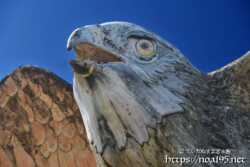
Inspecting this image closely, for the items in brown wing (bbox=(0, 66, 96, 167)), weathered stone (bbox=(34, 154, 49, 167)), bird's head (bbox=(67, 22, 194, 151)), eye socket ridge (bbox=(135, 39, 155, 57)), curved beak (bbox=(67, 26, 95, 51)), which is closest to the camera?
bird's head (bbox=(67, 22, 194, 151))

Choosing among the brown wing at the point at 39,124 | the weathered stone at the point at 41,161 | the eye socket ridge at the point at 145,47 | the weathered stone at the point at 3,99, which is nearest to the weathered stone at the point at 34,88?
the brown wing at the point at 39,124

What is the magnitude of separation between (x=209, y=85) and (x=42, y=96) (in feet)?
5.39

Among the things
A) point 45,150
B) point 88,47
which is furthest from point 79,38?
point 45,150

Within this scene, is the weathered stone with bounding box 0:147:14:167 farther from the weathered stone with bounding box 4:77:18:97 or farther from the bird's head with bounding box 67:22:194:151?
the bird's head with bounding box 67:22:194:151

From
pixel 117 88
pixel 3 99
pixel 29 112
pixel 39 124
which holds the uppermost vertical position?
pixel 3 99

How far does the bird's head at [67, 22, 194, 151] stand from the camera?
1522 mm

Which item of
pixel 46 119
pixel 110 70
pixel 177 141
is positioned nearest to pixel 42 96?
pixel 46 119

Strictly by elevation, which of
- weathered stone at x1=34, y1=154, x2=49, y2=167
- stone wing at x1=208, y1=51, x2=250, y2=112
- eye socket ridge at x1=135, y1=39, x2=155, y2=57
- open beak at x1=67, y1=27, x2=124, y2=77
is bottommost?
weathered stone at x1=34, y1=154, x2=49, y2=167

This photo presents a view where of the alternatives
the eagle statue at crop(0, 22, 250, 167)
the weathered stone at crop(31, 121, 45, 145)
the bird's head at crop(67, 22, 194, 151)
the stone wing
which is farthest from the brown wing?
the stone wing

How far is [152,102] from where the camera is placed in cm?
156

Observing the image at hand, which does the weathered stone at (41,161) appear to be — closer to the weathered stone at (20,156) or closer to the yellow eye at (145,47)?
the weathered stone at (20,156)

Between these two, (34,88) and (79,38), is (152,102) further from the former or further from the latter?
(34,88)

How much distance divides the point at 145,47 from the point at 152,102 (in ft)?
1.62

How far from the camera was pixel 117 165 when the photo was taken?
1558 mm
